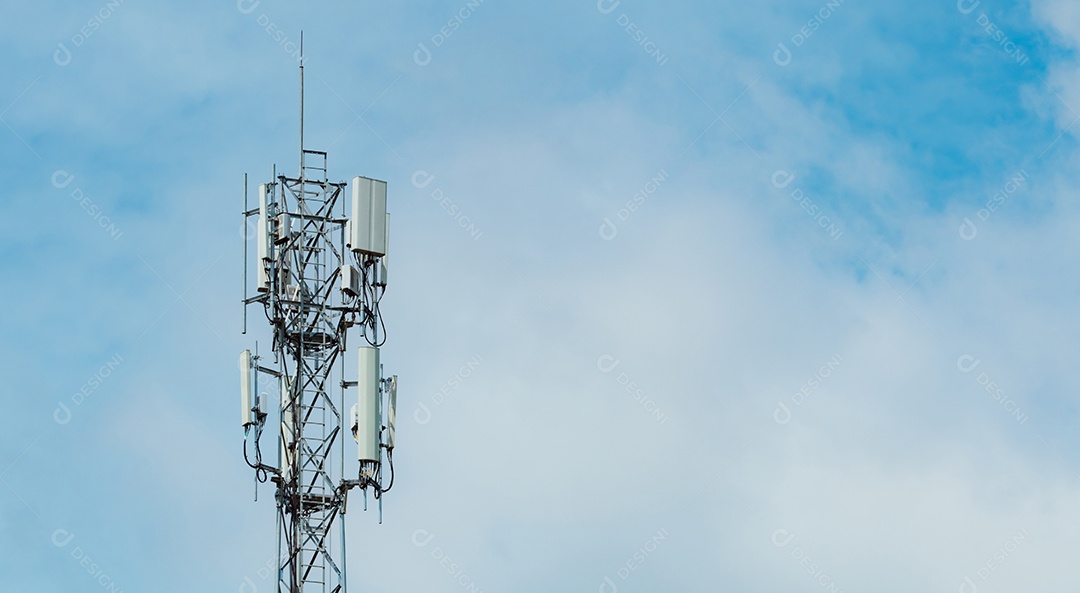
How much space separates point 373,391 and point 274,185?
21.5 ft

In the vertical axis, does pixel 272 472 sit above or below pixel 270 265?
below

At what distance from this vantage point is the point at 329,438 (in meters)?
67.0

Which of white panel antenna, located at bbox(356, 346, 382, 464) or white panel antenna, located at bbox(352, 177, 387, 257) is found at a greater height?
white panel antenna, located at bbox(352, 177, 387, 257)

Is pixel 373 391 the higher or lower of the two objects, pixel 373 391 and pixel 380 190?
the lower

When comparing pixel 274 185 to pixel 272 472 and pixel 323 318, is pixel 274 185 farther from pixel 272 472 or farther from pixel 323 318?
pixel 272 472

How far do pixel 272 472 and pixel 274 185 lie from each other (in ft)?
26.6

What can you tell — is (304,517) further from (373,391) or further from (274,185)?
(274,185)

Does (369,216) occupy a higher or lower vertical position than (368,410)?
higher

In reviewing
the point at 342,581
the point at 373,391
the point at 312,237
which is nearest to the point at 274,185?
the point at 312,237

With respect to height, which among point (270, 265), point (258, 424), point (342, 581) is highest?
point (270, 265)

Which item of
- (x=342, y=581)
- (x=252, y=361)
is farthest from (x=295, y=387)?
(x=342, y=581)

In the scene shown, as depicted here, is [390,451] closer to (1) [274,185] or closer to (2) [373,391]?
(2) [373,391]

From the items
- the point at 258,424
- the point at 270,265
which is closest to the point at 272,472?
the point at 258,424

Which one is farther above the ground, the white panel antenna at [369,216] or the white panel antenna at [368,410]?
the white panel antenna at [369,216]
